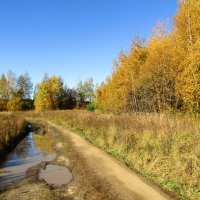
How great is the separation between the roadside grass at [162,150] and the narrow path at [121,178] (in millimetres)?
488

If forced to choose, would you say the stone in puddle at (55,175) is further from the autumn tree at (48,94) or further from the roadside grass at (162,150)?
the autumn tree at (48,94)

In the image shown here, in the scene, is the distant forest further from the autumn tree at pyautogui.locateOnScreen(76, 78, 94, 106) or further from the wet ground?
the autumn tree at pyautogui.locateOnScreen(76, 78, 94, 106)

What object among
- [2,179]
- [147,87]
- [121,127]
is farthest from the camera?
[147,87]

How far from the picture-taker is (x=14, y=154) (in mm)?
15555

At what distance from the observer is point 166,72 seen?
21.2m

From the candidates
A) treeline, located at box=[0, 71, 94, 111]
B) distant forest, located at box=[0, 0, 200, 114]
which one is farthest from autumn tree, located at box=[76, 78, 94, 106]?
distant forest, located at box=[0, 0, 200, 114]

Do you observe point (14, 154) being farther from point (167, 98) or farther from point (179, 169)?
point (167, 98)

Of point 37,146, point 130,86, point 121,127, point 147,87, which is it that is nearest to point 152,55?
point 147,87

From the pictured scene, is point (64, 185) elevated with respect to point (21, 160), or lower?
lower

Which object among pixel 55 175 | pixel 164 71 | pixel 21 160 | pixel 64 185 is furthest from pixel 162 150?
pixel 164 71

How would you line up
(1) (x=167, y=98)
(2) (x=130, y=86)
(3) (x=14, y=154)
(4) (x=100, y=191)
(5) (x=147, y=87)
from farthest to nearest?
(2) (x=130, y=86) < (5) (x=147, y=87) < (1) (x=167, y=98) < (3) (x=14, y=154) < (4) (x=100, y=191)

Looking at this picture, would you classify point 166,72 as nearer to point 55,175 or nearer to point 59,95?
point 55,175

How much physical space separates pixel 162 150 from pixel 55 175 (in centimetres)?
451

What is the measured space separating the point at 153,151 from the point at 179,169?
2.27 metres
